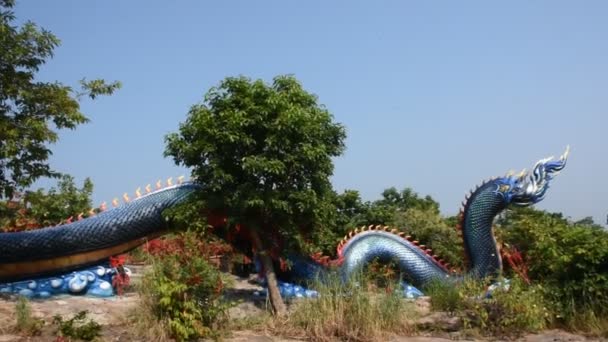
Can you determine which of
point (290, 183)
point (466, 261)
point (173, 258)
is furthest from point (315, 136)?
point (466, 261)

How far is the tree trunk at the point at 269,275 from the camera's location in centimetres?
841

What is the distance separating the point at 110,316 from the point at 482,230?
6.34 m

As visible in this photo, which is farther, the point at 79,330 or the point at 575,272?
the point at 575,272

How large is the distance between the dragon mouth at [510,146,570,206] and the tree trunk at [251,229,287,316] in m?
4.59

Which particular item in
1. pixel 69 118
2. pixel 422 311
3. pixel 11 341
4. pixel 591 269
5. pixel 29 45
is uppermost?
pixel 29 45

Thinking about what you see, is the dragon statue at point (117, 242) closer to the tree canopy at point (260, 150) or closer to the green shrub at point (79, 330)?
the tree canopy at point (260, 150)

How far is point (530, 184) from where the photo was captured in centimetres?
1070

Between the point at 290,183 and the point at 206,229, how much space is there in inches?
50.0

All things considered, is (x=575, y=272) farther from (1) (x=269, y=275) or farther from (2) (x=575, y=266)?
(1) (x=269, y=275)

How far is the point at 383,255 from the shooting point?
11484mm

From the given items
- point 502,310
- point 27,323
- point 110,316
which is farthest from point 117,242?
point 502,310

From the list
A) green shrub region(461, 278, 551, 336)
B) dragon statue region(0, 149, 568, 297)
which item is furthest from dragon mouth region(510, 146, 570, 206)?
green shrub region(461, 278, 551, 336)

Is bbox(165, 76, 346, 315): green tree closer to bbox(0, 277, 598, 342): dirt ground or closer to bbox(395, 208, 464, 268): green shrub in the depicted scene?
bbox(0, 277, 598, 342): dirt ground

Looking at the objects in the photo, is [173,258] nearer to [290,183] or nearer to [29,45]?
[290,183]
